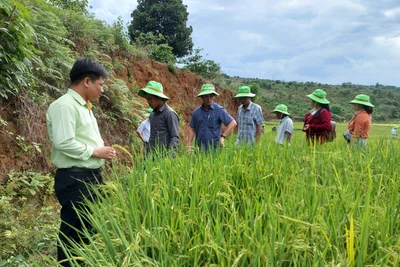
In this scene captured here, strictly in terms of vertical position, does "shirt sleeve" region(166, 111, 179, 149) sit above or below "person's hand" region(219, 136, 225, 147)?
above

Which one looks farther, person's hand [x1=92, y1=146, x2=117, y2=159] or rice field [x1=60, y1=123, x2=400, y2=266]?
person's hand [x1=92, y1=146, x2=117, y2=159]

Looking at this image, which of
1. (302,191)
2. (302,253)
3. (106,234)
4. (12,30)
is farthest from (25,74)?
(302,253)

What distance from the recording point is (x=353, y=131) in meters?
4.52

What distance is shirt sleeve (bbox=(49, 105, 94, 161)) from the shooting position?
2180mm

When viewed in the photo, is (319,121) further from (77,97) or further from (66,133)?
(66,133)

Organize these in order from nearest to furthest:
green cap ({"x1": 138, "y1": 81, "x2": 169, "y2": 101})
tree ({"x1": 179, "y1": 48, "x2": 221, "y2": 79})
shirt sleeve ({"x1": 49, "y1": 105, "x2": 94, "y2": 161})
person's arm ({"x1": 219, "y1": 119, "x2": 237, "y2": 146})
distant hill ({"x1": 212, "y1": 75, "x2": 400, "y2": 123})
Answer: shirt sleeve ({"x1": 49, "y1": 105, "x2": 94, "y2": 161}), green cap ({"x1": 138, "y1": 81, "x2": 169, "y2": 101}), person's arm ({"x1": 219, "y1": 119, "x2": 237, "y2": 146}), tree ({"x1": 179, "y1": 48, "x2": 221, "y2": 79}), distant hill ({"x1": 212, "y1": 75, "x2": 400, "y2": 123})

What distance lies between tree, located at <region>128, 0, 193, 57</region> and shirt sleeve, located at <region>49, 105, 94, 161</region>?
18.1 m

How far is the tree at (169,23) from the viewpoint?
64.8 ft

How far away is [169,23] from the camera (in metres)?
20.0

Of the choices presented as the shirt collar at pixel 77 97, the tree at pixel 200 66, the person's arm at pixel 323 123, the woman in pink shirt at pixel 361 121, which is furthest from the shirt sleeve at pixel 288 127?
the tree at pixel 200 66

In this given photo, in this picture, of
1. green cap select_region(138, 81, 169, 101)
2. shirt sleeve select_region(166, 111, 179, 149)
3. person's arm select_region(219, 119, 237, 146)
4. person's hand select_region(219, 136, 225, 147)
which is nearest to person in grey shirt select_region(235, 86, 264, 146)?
person's arm select_region(219, 119, 237, 146)

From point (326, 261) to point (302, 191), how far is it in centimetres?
54

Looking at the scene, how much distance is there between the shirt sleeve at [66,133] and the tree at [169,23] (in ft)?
59.4

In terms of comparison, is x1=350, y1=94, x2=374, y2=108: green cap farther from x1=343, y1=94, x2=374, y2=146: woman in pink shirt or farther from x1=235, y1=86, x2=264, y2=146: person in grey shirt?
x1=235, y1=86, x2=264, y2=146: person in grey shirt
